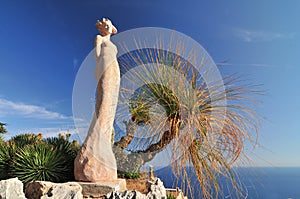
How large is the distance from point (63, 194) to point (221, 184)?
2309 millimetres

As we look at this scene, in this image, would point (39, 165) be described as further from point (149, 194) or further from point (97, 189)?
point (149, 194)

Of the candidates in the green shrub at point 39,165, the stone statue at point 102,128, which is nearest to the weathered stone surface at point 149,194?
the stone statue at point 102,128

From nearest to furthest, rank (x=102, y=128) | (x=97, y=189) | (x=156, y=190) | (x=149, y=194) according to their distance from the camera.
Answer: (x=149, y=194)
(x=156, y=190)
(x=97, y=189)
(x=102, y=128)

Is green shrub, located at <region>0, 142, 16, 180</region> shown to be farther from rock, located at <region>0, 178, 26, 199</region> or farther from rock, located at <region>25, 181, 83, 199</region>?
rock, located at <region>0, 178, 26, 199</region>

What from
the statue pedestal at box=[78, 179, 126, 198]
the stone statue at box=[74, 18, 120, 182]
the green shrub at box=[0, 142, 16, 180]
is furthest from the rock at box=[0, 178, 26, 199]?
the green shrub at box=[0, 142, 16, 180]

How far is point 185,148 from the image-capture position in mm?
3342

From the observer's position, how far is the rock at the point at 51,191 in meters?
2.86

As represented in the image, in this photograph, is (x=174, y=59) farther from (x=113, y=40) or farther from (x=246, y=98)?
(x=113, y=40)

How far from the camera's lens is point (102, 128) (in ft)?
13.5

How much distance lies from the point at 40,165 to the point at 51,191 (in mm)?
1768

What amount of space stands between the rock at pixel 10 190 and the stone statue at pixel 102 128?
1300mm

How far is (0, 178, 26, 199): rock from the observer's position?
2562mm

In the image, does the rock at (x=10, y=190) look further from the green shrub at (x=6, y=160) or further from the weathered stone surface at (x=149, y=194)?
the green shrub at (x=6, y=160)

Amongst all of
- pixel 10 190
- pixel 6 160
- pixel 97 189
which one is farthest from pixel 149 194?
pixel 6 160
